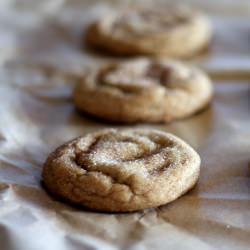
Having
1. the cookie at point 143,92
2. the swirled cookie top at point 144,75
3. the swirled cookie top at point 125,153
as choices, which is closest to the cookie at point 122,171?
the swirled cookie top at point 125,153

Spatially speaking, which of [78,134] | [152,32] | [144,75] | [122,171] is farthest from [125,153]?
[152,32]

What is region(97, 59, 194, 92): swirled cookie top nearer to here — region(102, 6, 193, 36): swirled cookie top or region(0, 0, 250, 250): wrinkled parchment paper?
region(0, 0, 250, 250): wrinkled parchment paper

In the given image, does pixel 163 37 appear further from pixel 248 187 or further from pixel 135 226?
pixel 135 226

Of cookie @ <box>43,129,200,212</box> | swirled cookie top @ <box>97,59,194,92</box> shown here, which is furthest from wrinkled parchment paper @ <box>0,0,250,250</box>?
swirled cookie top @ <box>97,59,194,92</box>

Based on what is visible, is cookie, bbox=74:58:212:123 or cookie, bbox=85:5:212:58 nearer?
cookie, bbox=74:58:212:123

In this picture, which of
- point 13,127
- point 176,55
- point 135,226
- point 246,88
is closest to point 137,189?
point 135,226
